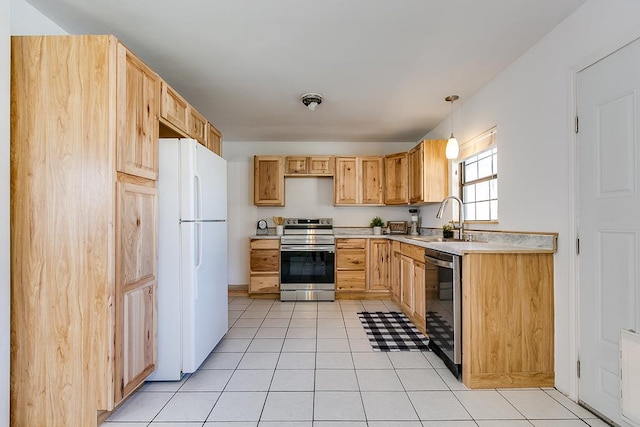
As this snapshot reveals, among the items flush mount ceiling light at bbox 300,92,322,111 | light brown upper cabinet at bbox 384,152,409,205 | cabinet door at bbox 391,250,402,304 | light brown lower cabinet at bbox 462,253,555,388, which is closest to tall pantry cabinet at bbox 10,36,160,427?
flush mount ceiling light at bbox 300,92,322,111

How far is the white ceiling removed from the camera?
1.86m

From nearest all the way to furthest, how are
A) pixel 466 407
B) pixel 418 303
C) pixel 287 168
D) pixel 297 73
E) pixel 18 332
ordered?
pixel 18 332 → pixel 466 407 → pixel 297 73 → pixel 418 303 → pixel 287 168

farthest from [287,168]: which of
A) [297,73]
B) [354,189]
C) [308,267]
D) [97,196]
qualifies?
[97,196]

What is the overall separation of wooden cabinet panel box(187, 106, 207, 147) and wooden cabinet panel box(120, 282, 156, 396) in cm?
127

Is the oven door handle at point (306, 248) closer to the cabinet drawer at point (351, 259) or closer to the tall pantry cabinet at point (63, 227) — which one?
the cabinet drawer at point (351, 259)

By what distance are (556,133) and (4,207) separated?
10.7 feet

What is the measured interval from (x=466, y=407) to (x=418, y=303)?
1.33 metres

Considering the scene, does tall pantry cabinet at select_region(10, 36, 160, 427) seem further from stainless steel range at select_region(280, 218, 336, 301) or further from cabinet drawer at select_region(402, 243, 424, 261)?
stainless steel range at select_region(280, 218, 336, 301)

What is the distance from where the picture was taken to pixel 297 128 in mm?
4297

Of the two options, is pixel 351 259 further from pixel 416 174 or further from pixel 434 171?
pixel 434 171

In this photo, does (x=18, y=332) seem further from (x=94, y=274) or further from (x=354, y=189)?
(x=354, y=189)

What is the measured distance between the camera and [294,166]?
4727mm

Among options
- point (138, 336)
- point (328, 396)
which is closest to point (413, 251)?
point (328, 396)

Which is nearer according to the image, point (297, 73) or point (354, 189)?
point (297, 73)
